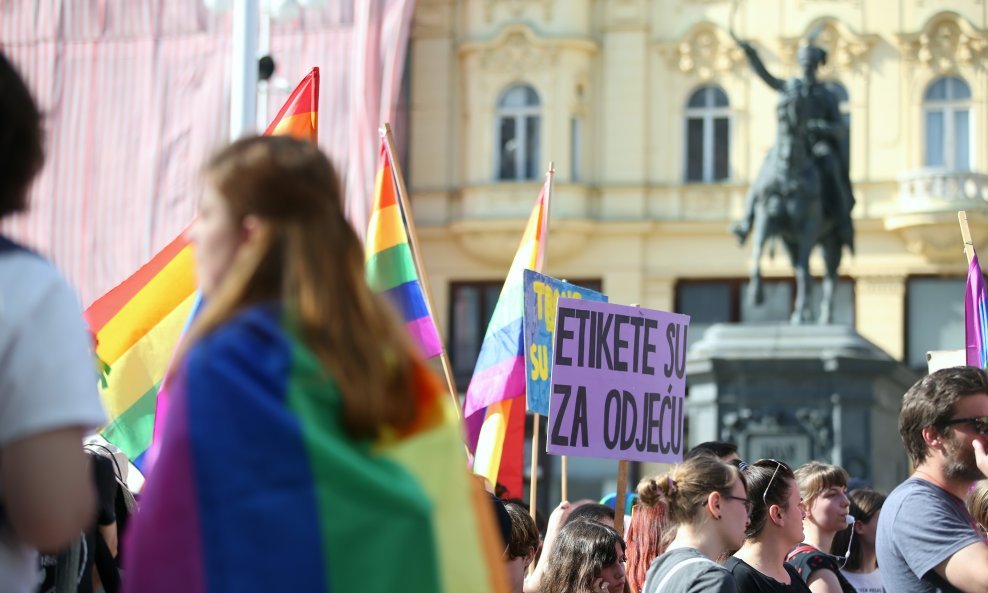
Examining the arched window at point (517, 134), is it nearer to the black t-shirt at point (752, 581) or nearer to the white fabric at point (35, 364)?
the black t-shirt at point (752, 581)

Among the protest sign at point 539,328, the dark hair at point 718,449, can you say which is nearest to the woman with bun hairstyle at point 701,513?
the dark hair at point 718,449

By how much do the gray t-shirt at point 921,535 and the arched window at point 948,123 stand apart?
26182mm

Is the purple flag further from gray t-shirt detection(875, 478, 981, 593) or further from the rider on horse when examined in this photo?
the rider on horse

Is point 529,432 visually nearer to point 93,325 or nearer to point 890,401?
point 890,401

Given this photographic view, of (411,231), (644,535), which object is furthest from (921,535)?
→ (411,231)

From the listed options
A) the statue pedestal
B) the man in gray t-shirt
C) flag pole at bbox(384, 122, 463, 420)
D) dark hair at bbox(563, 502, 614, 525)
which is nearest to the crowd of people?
the man in gray t-shirt

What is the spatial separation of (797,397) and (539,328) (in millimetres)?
8103

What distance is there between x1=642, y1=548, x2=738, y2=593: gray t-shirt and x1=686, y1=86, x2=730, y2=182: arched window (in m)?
26.7

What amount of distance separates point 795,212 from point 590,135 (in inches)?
572

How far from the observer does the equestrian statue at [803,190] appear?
680 inches

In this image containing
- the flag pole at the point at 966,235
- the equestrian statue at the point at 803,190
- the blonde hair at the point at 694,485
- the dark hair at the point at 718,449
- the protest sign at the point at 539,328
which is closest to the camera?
the blonde hair at the point at 694,485

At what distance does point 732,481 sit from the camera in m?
4.98

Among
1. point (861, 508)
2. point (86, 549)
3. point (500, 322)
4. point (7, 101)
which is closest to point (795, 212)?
point (500, 322)

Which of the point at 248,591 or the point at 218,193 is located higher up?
the point at 218,193
